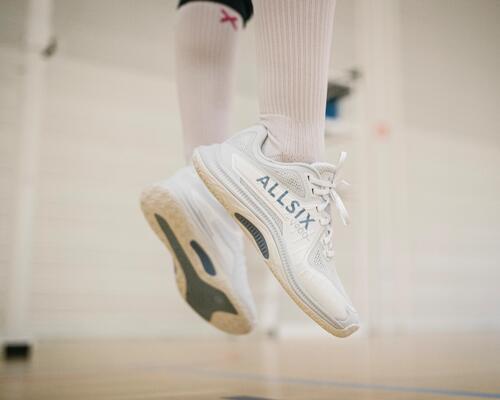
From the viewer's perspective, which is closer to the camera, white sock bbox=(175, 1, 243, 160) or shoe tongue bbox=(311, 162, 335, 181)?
shoe tongue bbox=(311, 162, 335, 181)

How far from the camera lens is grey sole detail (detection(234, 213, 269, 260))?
28.7 inches

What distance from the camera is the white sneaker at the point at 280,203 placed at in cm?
70

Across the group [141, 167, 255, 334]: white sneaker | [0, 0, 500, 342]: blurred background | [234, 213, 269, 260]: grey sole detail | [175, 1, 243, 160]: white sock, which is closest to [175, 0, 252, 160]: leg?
[175, 1, 243, 160]: white sock

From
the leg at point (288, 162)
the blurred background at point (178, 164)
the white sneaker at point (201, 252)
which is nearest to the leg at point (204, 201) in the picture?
the white sneaker at point (201, 252)

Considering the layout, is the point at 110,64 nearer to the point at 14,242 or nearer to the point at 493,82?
the point at 14,242

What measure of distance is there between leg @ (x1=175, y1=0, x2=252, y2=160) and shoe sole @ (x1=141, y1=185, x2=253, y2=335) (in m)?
0.16

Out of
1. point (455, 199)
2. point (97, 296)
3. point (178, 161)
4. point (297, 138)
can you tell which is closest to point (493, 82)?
point (455, 199)

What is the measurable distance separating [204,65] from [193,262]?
317mm

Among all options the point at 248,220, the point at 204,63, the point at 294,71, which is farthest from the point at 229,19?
the point at 248,220

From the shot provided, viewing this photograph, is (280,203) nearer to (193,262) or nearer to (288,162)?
(288,162)

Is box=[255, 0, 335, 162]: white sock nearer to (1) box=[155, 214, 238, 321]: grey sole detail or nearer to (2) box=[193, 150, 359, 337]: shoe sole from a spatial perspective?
(2) box=[193, 150, 359, 337]: shoe sole

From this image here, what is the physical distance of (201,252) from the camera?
33.2 inches

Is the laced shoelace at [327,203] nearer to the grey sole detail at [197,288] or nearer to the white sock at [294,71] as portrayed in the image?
the white sock at [294,71]

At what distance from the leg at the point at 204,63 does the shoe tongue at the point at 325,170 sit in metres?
0.27
